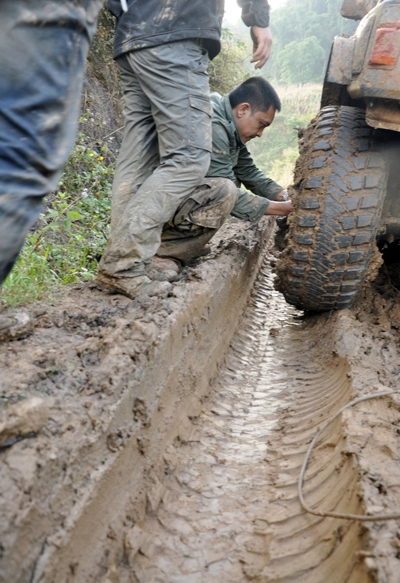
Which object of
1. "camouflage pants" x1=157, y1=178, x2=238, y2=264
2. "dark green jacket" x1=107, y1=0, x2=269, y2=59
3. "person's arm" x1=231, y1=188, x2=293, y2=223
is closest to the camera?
"dark green jacket" x1=107, y1=0, x2=269, y2=59

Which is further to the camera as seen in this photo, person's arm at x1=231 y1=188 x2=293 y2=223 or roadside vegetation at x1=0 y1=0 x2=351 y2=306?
person's arm at x1=231 y1=188 x2=293 y2=223

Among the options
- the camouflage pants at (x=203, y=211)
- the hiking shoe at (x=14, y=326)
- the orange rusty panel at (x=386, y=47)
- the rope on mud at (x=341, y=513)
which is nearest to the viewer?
the rope on mud at (x=341, y=513)

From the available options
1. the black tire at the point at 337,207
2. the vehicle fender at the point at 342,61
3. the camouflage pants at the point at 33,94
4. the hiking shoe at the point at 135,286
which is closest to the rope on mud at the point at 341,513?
the black tire at the point at 337,207

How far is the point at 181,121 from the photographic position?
7.77 ft

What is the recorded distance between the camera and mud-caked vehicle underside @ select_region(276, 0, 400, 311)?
91.4 inches

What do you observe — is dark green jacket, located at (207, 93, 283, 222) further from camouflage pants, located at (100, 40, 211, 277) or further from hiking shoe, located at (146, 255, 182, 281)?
camouflage pants, located at (100, 40, 211, 277)

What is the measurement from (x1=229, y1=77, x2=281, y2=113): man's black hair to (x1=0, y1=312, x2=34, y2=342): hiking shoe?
7.26 ft

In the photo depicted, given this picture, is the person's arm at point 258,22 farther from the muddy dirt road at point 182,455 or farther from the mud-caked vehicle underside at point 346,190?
the muddy dirt road at point 182,455

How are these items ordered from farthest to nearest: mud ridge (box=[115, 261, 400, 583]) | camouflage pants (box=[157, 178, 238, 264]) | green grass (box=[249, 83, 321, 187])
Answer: green grass (box=[249, 83, 321, 187]), camouflage pants (box=[157, 178, 238, 264]), mud ridge (box=[115, 261, 400, 583])

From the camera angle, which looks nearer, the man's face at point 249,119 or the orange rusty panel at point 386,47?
the orange rusty panel at point 386,47

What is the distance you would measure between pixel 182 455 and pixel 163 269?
128 centimetres

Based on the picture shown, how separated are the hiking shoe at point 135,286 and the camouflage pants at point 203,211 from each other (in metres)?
0.59

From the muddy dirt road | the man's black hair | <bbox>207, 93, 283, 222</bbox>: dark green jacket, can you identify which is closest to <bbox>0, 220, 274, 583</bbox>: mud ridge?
the muddy dirt road

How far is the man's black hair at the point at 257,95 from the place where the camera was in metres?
3.28
